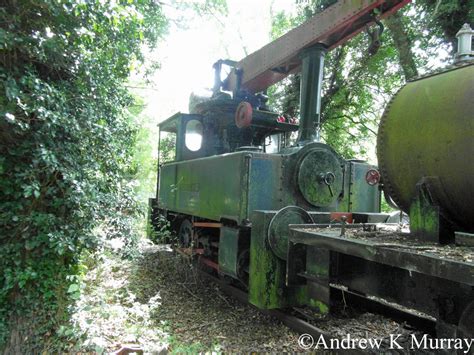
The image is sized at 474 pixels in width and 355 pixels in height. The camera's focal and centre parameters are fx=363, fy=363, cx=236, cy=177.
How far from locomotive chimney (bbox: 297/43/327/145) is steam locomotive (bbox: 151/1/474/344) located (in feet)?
0.05

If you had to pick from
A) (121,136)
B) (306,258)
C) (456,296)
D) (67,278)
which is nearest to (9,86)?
(121,136)

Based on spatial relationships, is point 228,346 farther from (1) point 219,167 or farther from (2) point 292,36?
(2) point 292,36

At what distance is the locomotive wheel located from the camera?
6730mm

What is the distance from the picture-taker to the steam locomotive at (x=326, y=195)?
2217 millimetres

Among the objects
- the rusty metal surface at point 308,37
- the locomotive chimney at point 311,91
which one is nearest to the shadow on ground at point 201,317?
the locomotive chimney at point 311,91

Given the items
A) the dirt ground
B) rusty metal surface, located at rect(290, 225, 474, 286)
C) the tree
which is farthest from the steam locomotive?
the tree

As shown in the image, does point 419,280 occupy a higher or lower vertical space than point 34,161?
lower

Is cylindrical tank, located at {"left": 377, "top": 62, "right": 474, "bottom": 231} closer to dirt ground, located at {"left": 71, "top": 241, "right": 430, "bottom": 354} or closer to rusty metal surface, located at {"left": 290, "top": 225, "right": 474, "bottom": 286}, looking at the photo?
rusty metal surface, located at {"left": 290, "top": 225, "right": 474, "bottom": 286}

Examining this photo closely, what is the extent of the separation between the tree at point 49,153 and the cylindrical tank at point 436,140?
9.21 feet

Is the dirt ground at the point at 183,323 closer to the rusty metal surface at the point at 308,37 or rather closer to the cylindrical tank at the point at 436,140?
the cylindrical tank at the point at 436,140

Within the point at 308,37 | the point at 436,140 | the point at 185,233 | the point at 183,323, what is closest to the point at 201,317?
the point at 183,323

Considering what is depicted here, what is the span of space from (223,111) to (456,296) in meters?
4.84

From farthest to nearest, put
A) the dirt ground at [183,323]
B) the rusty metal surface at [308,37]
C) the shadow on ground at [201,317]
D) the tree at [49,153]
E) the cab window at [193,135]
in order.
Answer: the cab window at [193,135] → the rusty metal surface at [308,37] → the shadow on ground at [201,317] → the dirt ground at [183,323] → the tree at [49,153]

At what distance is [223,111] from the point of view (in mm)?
6371
